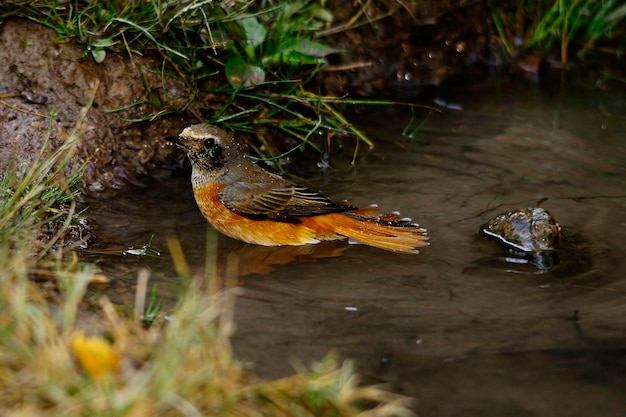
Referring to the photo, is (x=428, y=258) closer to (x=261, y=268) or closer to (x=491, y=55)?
(x=261, y=268)

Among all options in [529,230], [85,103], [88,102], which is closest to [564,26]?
[529,230]

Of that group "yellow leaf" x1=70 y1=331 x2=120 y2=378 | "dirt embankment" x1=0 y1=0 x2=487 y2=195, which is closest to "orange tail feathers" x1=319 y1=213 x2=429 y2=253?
"dirt embankment" x1=0 y1=0 x2=487 y2=195

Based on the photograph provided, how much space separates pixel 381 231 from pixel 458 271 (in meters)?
0.60

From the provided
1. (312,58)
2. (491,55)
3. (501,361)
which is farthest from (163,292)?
(491,55)

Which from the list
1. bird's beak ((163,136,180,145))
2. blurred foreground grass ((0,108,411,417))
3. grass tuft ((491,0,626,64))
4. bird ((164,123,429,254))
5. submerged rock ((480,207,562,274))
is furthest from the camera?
grass tuft ((491,0,626,64))

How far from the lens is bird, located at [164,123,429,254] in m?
5.70

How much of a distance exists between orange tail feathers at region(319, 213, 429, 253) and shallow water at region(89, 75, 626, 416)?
8 cm

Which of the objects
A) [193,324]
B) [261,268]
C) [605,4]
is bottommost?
[261,268]

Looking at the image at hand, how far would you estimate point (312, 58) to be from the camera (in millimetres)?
6840

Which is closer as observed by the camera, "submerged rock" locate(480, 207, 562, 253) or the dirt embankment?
"submerged rock" locate(480, 207, 562, 253)

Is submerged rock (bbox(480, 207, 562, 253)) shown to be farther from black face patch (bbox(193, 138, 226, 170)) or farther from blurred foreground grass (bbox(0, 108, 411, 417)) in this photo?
blurred foreground grass (bbox(0, 108, 411, 417))

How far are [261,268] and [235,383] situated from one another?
6.12 feet

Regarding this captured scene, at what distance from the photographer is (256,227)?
5.74m

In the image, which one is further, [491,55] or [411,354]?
[491,55]
